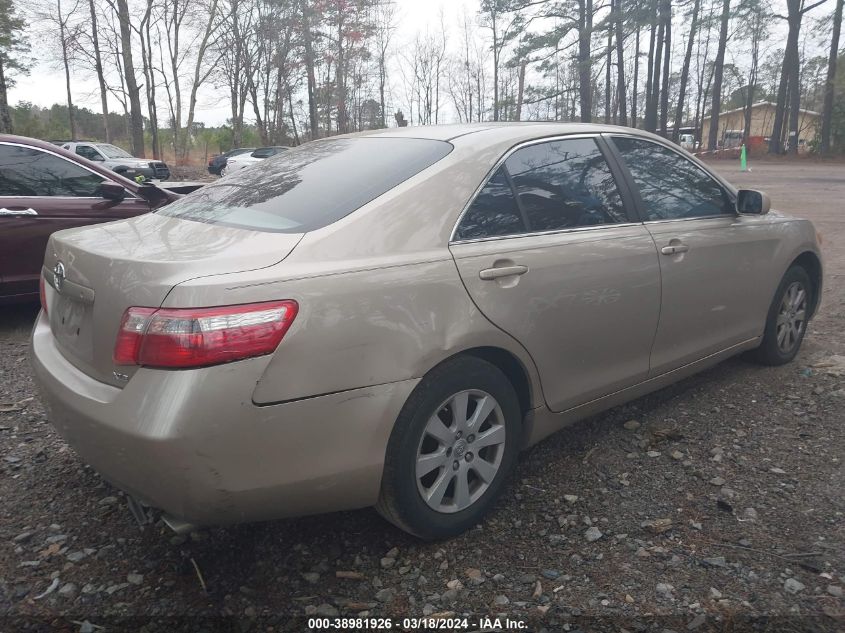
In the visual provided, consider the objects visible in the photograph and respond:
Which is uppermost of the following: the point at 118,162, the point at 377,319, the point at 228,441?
the point at 118,162

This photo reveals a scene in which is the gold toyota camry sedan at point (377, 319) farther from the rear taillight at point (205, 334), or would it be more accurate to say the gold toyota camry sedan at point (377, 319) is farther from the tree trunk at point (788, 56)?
the tree trunk at point (788, 56)

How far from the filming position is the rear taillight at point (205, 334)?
6.57ft

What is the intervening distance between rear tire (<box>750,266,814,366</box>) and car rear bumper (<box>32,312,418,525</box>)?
2.97 meters

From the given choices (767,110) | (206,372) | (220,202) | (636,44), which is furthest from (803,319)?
(767,110)

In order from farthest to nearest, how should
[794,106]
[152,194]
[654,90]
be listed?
[794,106] → [654,90] → [152,194]

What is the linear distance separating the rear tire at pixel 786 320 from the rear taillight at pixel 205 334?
337 cm

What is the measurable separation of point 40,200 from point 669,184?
4.71 metres

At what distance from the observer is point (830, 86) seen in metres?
38.5

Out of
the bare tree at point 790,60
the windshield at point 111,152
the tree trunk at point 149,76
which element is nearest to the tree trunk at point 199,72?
the tree trunk at point 149,76

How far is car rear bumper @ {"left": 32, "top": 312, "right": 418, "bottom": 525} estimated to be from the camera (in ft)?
6.56

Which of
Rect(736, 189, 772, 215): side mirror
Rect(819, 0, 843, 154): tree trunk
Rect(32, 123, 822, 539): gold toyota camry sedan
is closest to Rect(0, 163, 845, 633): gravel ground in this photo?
Rect(32, 123, 822, 539): gold toyota camry sedan

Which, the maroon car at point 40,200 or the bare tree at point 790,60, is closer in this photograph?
the maroon car at point 40,200

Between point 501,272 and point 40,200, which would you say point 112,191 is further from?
point 501,272

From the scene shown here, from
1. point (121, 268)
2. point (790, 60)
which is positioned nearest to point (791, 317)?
point (121, 268)
